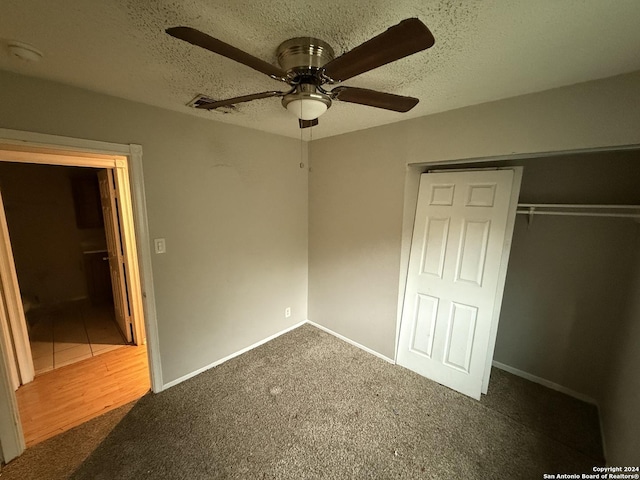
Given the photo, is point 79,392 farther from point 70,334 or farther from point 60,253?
point 60,253


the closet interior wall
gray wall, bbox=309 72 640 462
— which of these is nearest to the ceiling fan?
gray wall, bbox=309 72 640 462

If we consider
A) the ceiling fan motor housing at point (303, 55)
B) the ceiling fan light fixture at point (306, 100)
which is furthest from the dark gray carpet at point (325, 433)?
the ceiling fan motor housing at point (303, 55)

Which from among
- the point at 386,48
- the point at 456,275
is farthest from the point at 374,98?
the point at 456,275

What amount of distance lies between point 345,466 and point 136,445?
4.58ft

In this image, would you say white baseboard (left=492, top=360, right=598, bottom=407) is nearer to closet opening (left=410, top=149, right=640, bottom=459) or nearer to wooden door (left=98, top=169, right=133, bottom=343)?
closet opening (left=410, top=149, right=640, bottom=459)

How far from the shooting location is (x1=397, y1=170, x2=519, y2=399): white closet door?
2.01 m

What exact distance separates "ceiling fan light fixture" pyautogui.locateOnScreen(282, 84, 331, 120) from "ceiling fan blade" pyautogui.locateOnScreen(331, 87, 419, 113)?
0.24 ft

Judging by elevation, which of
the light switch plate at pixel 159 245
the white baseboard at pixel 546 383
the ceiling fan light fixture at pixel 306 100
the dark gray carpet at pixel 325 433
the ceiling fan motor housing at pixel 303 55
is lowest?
the dark gray carpet at pixel 325 433

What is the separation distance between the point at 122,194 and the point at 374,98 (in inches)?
109

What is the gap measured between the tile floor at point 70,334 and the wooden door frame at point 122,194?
1.16m

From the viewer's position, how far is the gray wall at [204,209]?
1607mm

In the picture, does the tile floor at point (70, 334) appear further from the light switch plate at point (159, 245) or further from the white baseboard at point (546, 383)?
the white baseboard at point (546, 383)

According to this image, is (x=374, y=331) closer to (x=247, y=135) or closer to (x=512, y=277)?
(x=512, y=277)

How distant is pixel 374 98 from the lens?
124 centimetres
